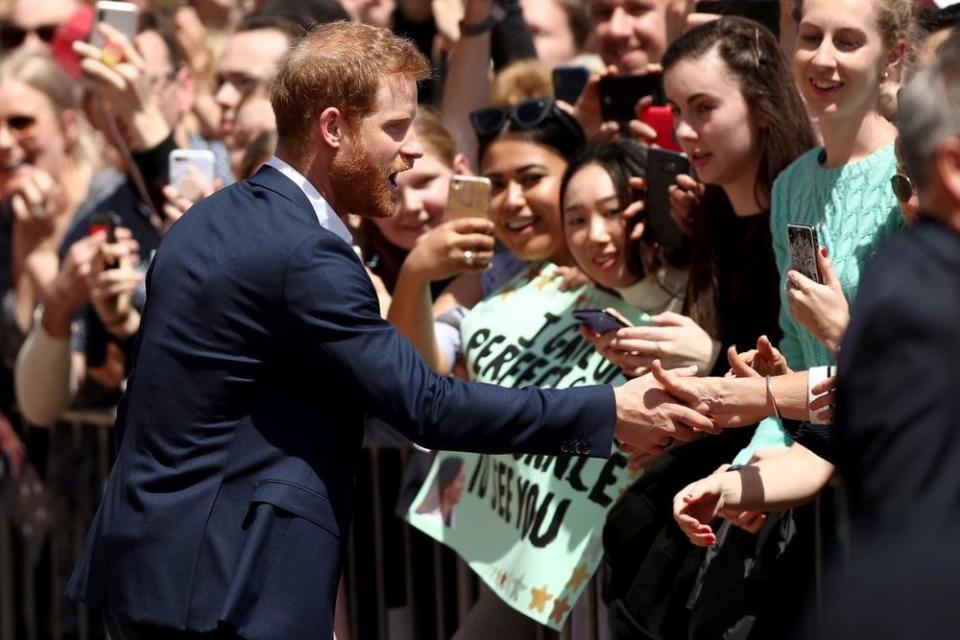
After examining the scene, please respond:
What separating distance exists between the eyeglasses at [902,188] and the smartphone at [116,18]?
11.1 ft

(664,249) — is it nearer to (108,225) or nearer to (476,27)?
(476,27)

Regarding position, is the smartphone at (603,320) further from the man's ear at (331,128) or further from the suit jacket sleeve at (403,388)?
the man's ear at (331,128)

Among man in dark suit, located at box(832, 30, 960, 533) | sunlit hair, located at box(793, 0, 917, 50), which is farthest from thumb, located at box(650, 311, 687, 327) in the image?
man in dark suit, located at box(832, 30, 960, 533)

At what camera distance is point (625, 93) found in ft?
18.3

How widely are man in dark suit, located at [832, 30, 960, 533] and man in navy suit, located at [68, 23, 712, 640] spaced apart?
1.35 metres

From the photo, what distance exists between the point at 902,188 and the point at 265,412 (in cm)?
149

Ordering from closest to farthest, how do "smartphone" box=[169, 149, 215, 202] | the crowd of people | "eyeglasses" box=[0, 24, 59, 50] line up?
the crowd of people < "smartphone" box=[169, 149, 215, 202] < "eyeglasses" box=[0, 24, 59, 50]

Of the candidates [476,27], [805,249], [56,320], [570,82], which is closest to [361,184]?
[805,249]

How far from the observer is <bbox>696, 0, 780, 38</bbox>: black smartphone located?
5.16m

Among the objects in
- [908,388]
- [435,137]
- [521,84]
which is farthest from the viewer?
[521,84]

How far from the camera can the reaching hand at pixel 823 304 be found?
4020mm

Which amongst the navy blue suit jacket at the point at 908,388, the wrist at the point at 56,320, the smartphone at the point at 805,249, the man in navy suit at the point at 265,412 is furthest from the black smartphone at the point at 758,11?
the wrist at the point at 56,320

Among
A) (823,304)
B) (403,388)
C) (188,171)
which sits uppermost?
(823,304)

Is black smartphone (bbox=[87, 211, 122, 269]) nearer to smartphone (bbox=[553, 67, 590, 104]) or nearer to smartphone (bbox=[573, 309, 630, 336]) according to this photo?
smartphone (bbox=[553, 67, 590, 104])
